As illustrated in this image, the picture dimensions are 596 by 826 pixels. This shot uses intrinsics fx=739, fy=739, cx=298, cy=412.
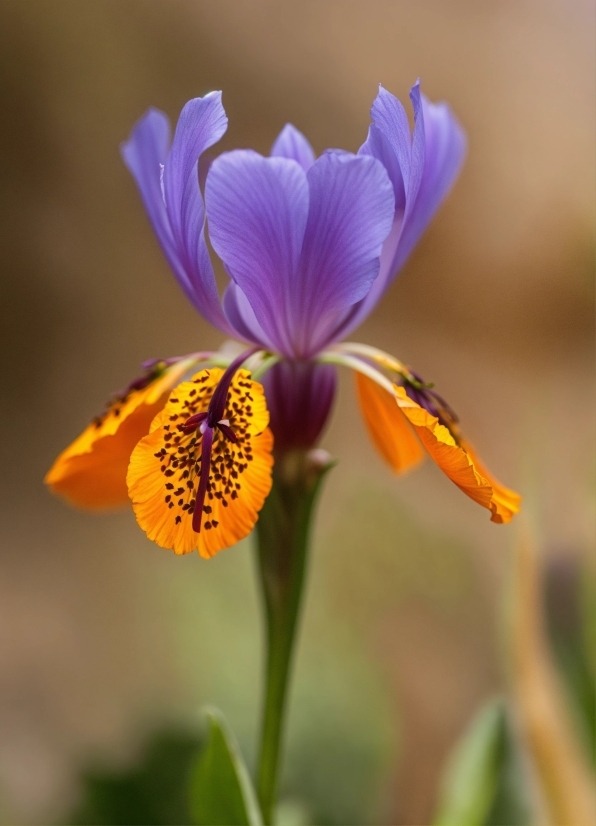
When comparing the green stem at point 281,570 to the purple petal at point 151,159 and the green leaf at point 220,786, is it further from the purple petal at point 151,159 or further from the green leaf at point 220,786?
the purple petal at point 151,159

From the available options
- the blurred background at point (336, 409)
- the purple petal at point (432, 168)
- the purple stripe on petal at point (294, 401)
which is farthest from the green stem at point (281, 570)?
the blurred background at point (336, 409)

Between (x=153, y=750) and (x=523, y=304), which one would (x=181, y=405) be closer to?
(x=153, y=750)

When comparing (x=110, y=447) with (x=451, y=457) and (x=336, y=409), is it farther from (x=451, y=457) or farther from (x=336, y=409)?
(x=336, y=409)

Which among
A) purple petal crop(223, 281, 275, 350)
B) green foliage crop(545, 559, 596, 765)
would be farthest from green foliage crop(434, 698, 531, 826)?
purple petal crop(223, 281, 275, 350)

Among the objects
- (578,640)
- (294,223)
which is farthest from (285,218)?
(578,640)

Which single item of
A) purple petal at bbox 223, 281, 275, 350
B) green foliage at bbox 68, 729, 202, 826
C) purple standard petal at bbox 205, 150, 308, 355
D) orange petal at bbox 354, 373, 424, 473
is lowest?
green foliage at bbox 68, 729, 202, 826

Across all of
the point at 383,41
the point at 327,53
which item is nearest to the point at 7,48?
the point at 327,53

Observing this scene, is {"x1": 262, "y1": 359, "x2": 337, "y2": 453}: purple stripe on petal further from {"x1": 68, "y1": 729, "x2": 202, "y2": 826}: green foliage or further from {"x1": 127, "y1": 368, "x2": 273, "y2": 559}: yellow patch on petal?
{"x1": 68, "y1": 729, "x2": 202, "y2": 826}: green foliage
